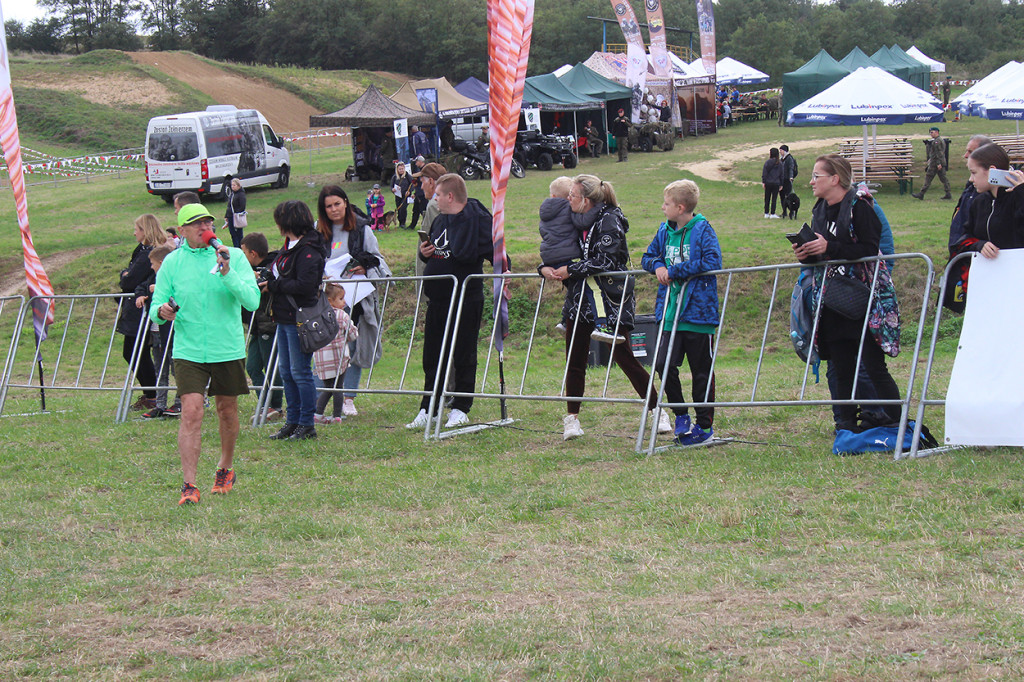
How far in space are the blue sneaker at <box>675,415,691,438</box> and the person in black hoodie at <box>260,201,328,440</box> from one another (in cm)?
292

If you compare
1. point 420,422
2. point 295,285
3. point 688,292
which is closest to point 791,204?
point 420,422

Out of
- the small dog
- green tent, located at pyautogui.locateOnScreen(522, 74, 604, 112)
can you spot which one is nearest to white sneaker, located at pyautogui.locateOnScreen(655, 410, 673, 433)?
the small dog

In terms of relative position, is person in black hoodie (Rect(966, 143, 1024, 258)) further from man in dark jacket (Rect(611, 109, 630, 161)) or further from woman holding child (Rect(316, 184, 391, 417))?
man in dark jacket (Rect(611, 109, 630, 161))

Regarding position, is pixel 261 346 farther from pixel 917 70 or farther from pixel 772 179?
pixel 917 70

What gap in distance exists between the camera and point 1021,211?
611cm

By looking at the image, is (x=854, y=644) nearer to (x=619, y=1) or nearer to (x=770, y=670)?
(x=770, y=670)

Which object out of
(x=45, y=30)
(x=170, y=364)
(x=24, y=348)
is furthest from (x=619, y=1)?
(x=45, y=30)

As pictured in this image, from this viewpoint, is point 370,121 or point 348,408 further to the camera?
point 370,121

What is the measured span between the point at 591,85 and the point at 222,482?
32.2 m

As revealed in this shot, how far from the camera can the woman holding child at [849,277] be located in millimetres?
6289

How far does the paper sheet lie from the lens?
579 cm

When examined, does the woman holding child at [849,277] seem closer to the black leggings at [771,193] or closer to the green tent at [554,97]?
the black leggings at [771,193]

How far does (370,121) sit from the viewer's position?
29.2 meters

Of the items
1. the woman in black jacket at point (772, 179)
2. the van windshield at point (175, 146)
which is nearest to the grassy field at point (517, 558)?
the woman in black jacket at point (772, 179)
